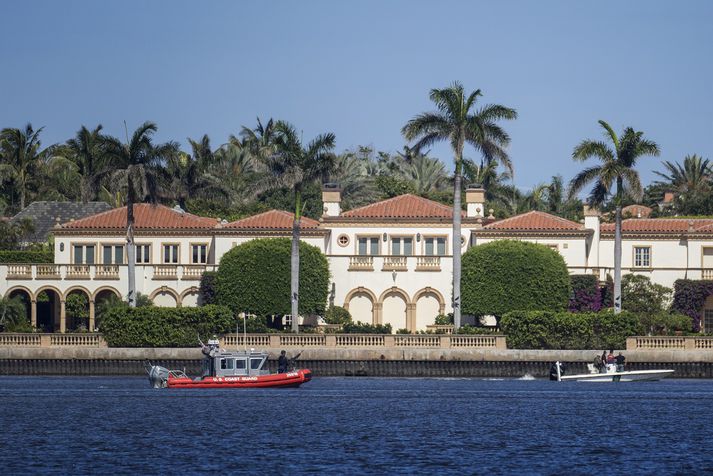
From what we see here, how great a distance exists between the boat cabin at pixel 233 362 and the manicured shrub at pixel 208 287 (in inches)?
928

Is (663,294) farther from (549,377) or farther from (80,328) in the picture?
(80,328)

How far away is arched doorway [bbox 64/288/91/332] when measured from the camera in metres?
108

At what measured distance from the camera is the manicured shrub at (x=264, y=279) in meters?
102

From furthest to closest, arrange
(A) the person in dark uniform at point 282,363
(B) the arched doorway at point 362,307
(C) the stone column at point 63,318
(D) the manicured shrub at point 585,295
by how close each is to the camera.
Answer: (B) the arched doorway at point 362,307, (C) the stone column at point 63,318, (D) the manicured shrub at point 585,295, (A) the person in dark uniform at point 282,363

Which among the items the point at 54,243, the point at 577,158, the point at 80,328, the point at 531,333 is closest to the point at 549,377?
the point at 531,333

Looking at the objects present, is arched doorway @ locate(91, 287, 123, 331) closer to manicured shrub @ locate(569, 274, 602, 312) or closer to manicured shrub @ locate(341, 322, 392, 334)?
manicured shrub @ locate(341, 322, 392, 334)

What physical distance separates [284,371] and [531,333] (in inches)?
603

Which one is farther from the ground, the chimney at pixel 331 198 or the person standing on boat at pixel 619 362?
the chimney at pixel 331 198

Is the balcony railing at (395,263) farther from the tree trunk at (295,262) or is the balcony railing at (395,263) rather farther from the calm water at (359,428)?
the calm water at (359,428)

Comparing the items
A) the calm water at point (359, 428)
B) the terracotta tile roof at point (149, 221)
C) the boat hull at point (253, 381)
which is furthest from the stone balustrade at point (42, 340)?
the terracotta tile roof at point (149, 221)

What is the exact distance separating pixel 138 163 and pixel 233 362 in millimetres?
20441

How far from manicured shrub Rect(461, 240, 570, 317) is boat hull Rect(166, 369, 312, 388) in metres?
22.2

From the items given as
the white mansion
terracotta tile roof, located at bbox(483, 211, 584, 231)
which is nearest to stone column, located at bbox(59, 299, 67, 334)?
the white mansion

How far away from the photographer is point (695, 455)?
183ft
